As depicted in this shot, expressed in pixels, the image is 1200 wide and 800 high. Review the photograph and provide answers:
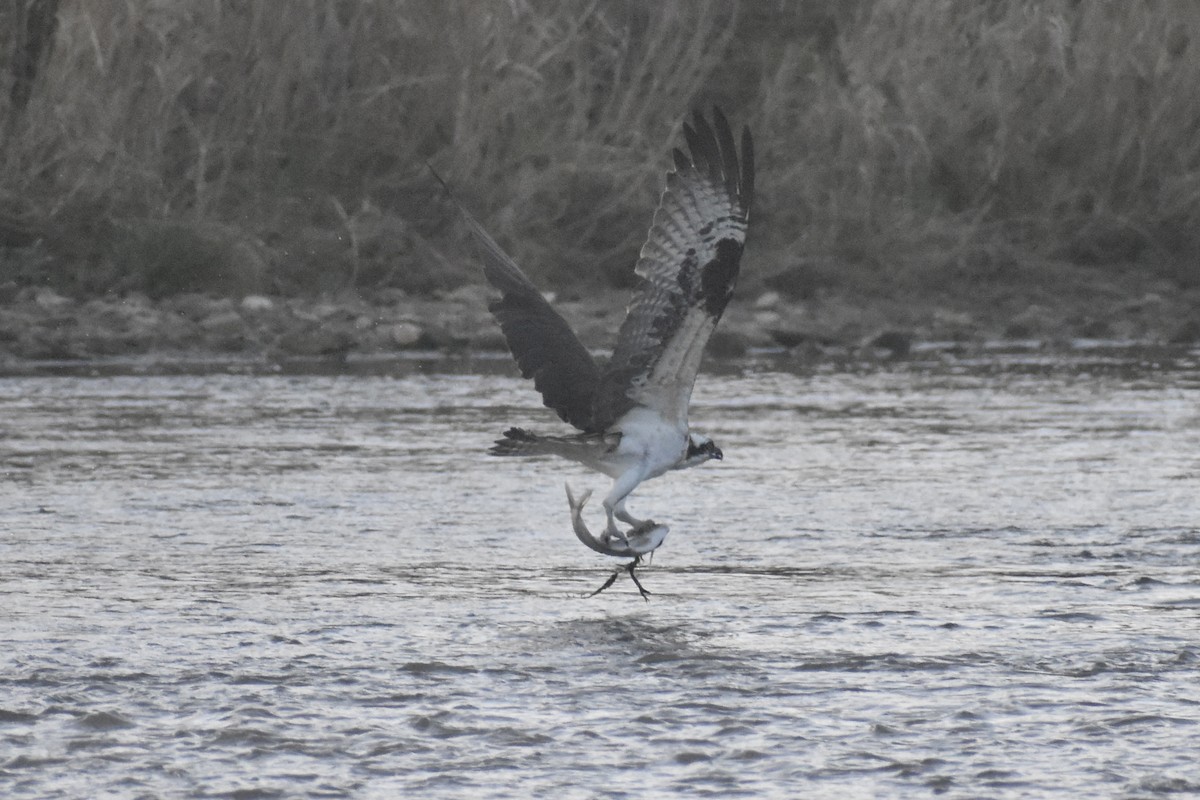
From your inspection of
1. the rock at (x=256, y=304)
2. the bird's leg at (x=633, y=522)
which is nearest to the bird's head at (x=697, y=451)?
the bird's leg at (x=633, y=522)

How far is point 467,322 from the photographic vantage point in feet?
45.8

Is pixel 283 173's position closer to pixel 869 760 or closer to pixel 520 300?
pixel 520 300

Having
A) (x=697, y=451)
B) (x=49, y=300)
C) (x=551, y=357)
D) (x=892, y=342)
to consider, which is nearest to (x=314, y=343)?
(x=49, y=300)

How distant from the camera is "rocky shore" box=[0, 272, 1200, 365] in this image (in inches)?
522

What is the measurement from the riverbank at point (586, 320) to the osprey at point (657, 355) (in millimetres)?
6643

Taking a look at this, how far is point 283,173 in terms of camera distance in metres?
14.9

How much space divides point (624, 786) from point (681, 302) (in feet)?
7.46

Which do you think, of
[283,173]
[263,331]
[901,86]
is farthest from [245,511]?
[901,86]

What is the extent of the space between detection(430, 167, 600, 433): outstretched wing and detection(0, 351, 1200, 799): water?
0.54 m

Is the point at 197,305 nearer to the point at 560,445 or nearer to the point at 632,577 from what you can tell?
the point at 560,445

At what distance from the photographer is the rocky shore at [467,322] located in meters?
13.2

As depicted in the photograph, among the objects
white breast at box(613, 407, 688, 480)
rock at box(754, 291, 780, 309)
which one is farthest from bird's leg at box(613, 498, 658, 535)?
rock at box(754, 291, 780, 309)

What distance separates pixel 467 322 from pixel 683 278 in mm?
7624

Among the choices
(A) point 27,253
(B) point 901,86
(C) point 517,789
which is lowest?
(C) point 517,789
